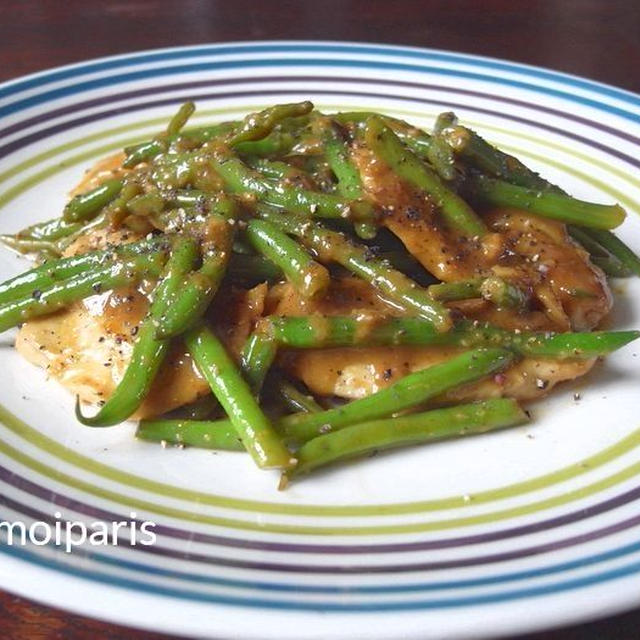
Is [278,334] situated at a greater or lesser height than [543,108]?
lesser

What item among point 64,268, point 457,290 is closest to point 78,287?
point 64,268

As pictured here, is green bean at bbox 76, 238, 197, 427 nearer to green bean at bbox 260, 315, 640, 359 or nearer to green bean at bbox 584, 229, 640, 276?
green bean at bbox 260, 315, 640, 359

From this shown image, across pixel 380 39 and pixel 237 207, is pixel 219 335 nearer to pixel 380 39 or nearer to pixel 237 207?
pixel 237 207

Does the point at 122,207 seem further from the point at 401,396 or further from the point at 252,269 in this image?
the point at 401,396

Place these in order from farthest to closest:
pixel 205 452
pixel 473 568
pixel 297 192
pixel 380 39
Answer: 1. pixel 380 39
2. pixel 297 192
3. pixel 205 452
4. pixel 473 568

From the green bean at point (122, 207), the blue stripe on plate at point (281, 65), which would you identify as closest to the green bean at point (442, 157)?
the green bean at point (122, 207)

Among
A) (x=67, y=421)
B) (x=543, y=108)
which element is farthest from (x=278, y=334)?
(x=543, y=108)
